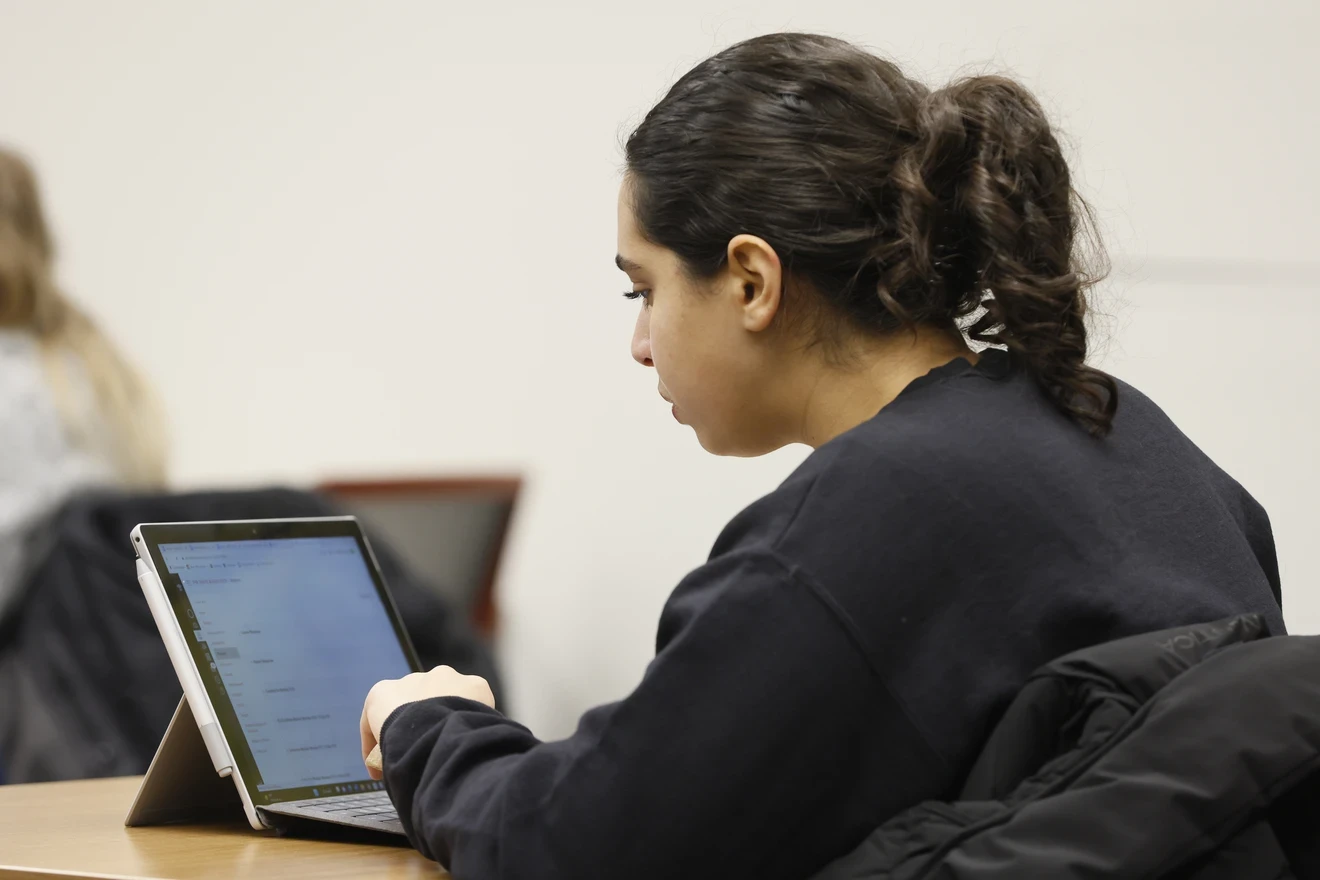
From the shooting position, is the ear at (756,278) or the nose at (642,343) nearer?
the ear at (756,278)

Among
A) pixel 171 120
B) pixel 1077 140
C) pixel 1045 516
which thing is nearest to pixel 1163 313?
pixel 1077 140

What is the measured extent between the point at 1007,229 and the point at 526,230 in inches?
80.7

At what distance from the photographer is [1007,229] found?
0.95 meters

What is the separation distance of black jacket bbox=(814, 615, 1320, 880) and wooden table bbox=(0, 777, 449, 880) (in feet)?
1.06

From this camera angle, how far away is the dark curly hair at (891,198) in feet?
3.13

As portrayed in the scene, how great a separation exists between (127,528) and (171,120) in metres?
1.58

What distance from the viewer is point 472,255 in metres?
2.99

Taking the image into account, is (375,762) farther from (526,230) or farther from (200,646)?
(526,230)

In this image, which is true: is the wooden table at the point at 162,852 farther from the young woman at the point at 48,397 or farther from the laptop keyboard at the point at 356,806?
the young woman at the point at 48,397

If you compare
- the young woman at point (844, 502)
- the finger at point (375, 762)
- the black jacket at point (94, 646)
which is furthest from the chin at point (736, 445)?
the black jacket at point (94, 646)

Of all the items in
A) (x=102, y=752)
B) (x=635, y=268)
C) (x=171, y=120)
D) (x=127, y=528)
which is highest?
(x=171, y=120)

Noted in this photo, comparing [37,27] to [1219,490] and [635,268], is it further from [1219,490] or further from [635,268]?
[1219,490]

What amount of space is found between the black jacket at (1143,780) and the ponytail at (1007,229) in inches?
9.1

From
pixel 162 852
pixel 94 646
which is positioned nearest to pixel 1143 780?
pixel 162 852
